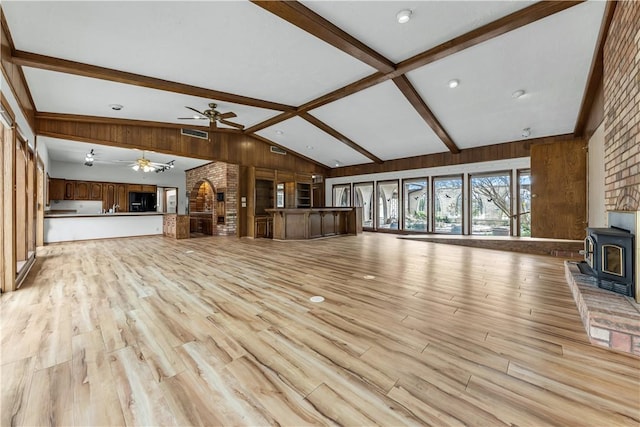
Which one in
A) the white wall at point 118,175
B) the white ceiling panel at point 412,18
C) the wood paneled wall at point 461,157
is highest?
the white ceiling panel at point 412,18

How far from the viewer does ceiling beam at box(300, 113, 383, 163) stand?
22.1 ft

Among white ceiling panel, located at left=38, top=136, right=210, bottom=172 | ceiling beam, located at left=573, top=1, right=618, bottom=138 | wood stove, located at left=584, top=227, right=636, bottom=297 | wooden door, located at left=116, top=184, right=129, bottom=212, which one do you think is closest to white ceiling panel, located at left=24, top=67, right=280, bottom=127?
white ceiling panel, located at left=38, top=136, right=210, bottom=172

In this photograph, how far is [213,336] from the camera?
196 cm

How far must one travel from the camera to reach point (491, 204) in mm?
7531

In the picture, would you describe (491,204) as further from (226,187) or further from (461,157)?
(226,187)

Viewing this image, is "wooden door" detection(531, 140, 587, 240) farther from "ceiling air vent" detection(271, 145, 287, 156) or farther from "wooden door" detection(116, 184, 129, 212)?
"wooden door" detection(116, 184, 129, 212)

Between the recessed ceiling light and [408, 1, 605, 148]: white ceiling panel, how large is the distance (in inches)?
53.8

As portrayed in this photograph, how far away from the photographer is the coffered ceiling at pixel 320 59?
114 inches

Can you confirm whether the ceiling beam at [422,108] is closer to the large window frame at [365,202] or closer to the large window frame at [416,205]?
the large window frame at [416,205]

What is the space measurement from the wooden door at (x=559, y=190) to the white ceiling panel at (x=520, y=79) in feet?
3.03

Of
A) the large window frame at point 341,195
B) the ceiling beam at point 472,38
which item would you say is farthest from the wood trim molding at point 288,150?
the ceiling beam at point 472,38

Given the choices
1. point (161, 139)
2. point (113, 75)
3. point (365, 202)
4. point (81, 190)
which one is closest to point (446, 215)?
point (365, 202)

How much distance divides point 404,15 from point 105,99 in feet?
17.6

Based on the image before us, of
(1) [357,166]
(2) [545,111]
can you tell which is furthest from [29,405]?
(1) [357,166]
